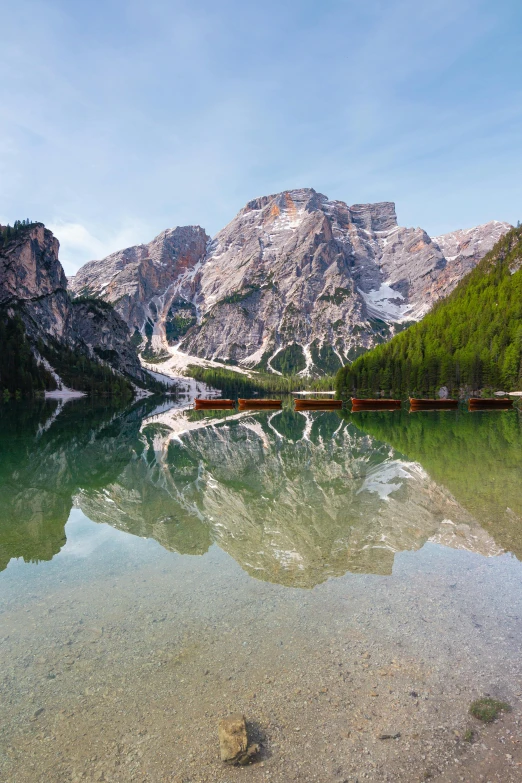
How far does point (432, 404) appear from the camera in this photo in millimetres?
91312

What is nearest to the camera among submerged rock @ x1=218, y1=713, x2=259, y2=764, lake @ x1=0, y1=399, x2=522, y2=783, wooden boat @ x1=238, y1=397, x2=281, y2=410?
Result: submerged rock @ x1=218, y1=713, x2=259, y2=764

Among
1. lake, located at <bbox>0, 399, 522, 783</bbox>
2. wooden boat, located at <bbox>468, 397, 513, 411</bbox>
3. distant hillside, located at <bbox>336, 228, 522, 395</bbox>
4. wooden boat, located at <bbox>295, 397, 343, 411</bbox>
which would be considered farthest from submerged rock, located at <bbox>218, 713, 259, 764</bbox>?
distant hillside, located at <bbox>336, 228, 522, 395</bbox>

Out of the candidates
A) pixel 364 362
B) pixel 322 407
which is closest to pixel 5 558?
pixel 322 407

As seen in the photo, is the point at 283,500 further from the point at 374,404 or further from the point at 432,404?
the point at 432,404

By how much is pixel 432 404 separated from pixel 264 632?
92268 mm

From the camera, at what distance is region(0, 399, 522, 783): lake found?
4938 millimetres

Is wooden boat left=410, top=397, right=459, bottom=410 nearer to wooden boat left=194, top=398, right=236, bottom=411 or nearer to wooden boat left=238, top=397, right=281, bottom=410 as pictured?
wooden boat left=238, top=397, right=281, bottom=410

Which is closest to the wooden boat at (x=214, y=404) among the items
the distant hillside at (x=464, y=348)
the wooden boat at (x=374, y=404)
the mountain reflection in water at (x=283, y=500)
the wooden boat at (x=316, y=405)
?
the wooden boat at (x=316, y=405)

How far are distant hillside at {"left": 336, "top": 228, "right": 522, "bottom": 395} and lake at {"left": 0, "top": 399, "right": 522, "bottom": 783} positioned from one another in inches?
4185

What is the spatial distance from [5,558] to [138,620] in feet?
18.0

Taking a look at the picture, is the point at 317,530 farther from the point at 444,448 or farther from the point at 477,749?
the point at 444,448

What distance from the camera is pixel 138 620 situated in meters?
8.02

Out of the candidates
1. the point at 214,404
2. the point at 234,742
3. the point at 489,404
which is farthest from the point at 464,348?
the point at 234,742

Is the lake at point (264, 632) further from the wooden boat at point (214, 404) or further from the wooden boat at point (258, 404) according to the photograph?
the wooden boat at point (214, 404)
